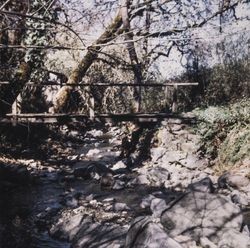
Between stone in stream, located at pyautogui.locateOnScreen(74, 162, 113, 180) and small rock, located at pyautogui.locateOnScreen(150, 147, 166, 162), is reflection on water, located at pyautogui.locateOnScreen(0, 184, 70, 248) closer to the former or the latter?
stone in stream, located at pyautogui.locateOnScreen(74, 162, 113, 180)

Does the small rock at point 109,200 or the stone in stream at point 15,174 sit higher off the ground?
the stone in stream at point 15,174

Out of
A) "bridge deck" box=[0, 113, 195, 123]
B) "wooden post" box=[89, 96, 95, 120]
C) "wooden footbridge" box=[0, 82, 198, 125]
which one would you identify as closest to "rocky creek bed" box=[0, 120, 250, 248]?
"bridge deck" box=[0, 113, 195, 123]

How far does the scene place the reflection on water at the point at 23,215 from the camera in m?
5.60

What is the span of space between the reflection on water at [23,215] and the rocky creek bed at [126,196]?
0.02 meters

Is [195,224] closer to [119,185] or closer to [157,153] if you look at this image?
[119,185]

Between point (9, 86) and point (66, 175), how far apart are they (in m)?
2.56

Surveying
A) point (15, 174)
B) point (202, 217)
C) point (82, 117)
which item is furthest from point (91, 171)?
Result: point (202, 217)

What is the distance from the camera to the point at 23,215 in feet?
23.0

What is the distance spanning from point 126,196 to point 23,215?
214 centimetres

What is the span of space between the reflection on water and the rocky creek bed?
0.02m

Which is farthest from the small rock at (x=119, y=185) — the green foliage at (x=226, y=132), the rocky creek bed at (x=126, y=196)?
the green foliage at (x=226, y=132)

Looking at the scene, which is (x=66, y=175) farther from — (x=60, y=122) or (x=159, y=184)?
(x=159, y=184)

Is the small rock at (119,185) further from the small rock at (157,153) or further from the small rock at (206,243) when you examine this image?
the small rock at (206,243)

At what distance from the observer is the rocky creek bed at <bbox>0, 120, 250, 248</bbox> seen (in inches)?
214
